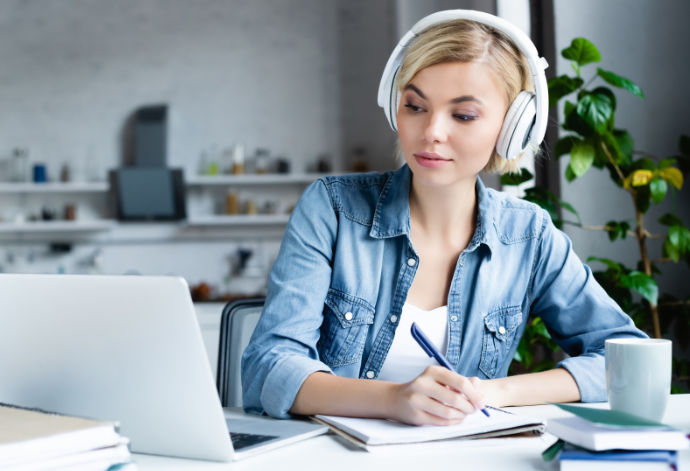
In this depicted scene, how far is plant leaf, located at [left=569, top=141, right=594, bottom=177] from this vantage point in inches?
80.7

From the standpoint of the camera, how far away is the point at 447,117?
124 cm

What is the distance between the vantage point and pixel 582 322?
1.38 m

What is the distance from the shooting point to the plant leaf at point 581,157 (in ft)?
6.73

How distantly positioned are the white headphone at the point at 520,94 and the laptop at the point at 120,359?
67 cm

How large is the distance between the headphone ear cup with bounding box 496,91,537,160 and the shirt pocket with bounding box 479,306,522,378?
0.30m

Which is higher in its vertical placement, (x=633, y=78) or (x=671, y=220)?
(x=633, y=78)

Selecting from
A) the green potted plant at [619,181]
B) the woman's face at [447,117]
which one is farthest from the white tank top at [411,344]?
the green potted plant at [619,181]

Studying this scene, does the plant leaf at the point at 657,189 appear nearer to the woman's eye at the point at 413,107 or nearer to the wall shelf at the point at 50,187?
the woman's eye at the point at 413,107

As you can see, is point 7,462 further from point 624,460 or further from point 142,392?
point 624,460

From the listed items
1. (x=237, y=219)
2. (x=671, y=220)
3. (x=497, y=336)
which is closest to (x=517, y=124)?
(x=497, y=336)

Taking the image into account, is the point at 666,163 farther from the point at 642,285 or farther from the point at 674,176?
the point at 642,285

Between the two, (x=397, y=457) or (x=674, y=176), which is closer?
(x=397, y=457)

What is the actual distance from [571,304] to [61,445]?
98 centimetres

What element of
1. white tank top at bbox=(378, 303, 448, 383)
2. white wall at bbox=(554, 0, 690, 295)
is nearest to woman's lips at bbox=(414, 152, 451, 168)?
white tank top at bbox=(378, 303, 448, 383)
